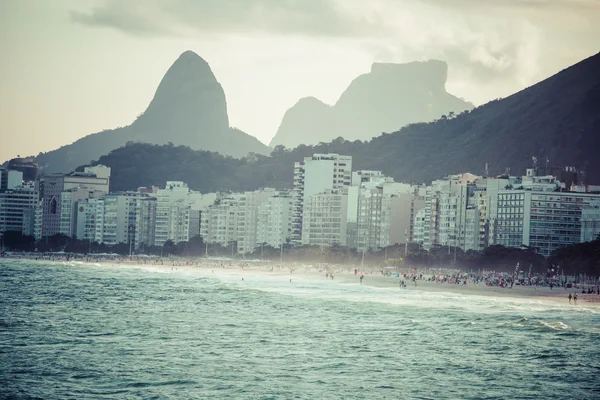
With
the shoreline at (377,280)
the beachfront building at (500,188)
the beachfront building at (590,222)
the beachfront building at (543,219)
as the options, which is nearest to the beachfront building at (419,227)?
the beachfront building at (500,188)

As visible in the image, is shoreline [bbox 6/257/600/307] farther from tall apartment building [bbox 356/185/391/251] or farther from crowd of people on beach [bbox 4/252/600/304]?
tall apartment building [bbox 356/185/391/251]

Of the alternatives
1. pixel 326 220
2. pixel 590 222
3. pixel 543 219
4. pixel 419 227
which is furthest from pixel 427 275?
pixel 326 220

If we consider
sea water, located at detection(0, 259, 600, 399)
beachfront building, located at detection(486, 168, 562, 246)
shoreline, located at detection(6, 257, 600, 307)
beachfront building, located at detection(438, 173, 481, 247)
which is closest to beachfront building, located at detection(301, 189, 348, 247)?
shoreline, located at detection(6, 257, 600, 307)

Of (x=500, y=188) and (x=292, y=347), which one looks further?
(x=500, y=188)

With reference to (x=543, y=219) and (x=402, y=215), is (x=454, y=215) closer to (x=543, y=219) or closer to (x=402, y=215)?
(x=402, y=215)

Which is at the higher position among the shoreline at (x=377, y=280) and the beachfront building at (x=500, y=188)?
the beachfront building at (x=500, y=188)

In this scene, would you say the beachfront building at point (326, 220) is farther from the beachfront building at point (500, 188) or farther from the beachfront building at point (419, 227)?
the beachfront building at point (500, 188)

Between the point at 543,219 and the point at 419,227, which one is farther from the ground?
the point at 543,219
